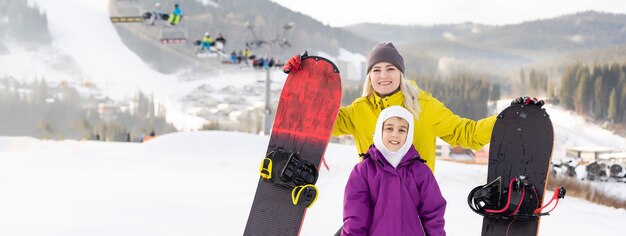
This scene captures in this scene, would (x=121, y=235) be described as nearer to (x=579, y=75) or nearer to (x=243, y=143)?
(x=243, y=143)

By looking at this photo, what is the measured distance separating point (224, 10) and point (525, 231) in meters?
Result: 65.1

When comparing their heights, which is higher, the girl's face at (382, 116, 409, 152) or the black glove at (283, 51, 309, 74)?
the black glove at (283, 51, 309, 74)

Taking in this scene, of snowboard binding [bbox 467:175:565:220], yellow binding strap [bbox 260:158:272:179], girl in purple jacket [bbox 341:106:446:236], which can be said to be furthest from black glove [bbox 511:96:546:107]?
yellow binding strap [bbox 260:158:272:179]

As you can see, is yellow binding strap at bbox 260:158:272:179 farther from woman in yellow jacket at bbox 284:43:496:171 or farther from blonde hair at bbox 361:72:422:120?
blonde hair at bbox 361:72:422:120

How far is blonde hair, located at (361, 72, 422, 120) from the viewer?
2.95m

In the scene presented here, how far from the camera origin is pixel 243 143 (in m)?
12.8

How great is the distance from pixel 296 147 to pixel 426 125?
2.76ft

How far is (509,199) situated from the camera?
3219 millimetres

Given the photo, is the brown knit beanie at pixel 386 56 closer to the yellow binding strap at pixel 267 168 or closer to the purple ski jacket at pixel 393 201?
the purple ski jacket at pixel 393 201

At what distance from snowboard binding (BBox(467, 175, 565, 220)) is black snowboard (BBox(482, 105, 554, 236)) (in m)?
0.06

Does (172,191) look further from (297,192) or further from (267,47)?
(267,47)

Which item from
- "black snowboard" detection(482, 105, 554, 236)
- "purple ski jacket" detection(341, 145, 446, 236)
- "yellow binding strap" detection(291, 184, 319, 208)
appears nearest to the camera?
"purple ski jacket" detection(341, 145, 446, 236)

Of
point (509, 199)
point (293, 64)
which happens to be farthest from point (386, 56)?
point (509, 199)

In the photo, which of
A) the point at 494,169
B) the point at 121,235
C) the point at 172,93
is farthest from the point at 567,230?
the point at 172,93
